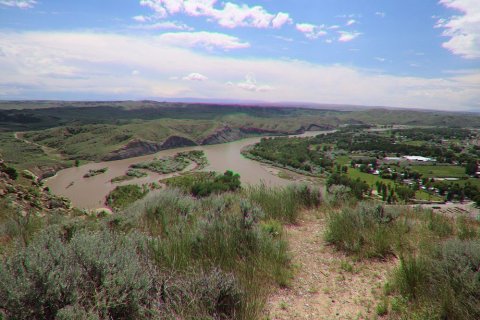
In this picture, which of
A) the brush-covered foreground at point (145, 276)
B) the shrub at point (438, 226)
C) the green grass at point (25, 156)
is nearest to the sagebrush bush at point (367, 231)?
the shrub at point (438, 226)

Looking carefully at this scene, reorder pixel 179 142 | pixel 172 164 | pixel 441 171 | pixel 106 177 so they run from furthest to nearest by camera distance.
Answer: pixel 179 142 → pixel 172 164 → pixel 441 171 → pixel 106 177

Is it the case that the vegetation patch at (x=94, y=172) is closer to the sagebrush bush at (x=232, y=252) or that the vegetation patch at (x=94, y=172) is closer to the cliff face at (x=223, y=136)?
the cliff face at (x=223, y=136)

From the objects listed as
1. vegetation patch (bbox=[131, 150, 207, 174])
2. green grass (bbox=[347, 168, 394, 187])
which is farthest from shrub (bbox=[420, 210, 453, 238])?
vegetation patch (bbox=[131, 150, 207, 174])

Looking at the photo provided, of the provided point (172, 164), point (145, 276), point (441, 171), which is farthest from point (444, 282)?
point (441, 171)

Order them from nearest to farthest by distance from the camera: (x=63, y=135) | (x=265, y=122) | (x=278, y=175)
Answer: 1. (x=278, y=175)
2. (x=63, y=135)
3. (x=265, y=122)

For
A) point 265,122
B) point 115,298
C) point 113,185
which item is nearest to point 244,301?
point 115,298

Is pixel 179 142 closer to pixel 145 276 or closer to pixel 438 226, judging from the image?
pixel 438 226

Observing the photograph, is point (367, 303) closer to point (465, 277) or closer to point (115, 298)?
point (465, 277)
